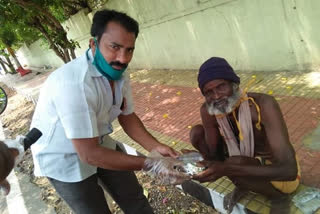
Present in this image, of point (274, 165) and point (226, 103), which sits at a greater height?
point (226, 103)

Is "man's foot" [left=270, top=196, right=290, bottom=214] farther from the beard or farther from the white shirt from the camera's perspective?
the white shirt

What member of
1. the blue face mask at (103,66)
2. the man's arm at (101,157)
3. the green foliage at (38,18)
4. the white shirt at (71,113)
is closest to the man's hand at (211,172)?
the man's arm at (101,157)

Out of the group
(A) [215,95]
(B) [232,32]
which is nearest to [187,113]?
(B) [232,32]

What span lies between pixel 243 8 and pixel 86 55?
13.6 feet

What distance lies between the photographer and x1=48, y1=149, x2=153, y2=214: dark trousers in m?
2.25

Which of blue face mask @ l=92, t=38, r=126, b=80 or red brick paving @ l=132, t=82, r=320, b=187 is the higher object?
blue face mask @ l=92, t=38, r=126, b=80

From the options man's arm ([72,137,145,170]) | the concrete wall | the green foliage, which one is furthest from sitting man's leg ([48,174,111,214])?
the concrete wall

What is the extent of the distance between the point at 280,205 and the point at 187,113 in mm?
2718

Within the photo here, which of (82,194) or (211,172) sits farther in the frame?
(82,194)

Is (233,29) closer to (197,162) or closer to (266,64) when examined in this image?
(266,64)

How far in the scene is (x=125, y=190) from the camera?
2.56m

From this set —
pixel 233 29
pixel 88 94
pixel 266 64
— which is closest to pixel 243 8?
pixel 233 29

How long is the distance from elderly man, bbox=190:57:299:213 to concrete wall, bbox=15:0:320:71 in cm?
298

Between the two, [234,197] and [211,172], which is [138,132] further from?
[234,197]
